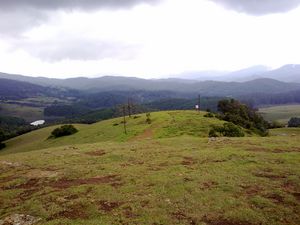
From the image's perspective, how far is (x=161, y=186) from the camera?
21.8 meters

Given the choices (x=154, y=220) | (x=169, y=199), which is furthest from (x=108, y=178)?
(x=154, y=220)

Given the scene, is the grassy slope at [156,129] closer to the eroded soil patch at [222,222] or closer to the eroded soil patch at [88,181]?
the eroded soil patch at [88,181]

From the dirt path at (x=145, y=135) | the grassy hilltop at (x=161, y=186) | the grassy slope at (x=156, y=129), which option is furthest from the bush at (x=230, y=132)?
the grassy hilltop at (x=161, y=186)

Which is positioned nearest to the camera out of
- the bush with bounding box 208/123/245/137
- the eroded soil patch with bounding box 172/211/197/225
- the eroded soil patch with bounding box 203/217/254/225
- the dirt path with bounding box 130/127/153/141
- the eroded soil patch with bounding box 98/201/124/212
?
the eroded soil patch with bounding box 203/217/254/225

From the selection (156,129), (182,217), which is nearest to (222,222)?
(182,217)

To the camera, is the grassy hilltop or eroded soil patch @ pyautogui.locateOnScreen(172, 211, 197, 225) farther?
the grassy hilltop

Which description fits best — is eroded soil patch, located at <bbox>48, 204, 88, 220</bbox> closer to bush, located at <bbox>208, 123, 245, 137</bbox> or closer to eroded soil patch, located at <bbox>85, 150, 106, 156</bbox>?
eroded soil patch, located at <bbox>85, 150, 106, 156</bbox>

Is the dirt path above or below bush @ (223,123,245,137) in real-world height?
below

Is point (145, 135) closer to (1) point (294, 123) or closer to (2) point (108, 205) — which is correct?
(2) point (108, 205)

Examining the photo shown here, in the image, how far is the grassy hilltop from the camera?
17297 millimetres

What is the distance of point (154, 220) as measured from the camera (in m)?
16.5

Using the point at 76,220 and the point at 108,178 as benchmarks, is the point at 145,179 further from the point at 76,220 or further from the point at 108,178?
the point at 76,220

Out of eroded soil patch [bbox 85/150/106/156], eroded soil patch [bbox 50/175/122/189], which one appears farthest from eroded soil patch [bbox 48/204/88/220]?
eroded soil patch [bbox 85/150/106/156]

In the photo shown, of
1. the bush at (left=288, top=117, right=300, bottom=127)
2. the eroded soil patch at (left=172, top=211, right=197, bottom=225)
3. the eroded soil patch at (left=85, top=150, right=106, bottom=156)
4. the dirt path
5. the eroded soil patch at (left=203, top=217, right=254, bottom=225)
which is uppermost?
the eroded soil patch at (left=172, top=211, right=197, bottom=225)
